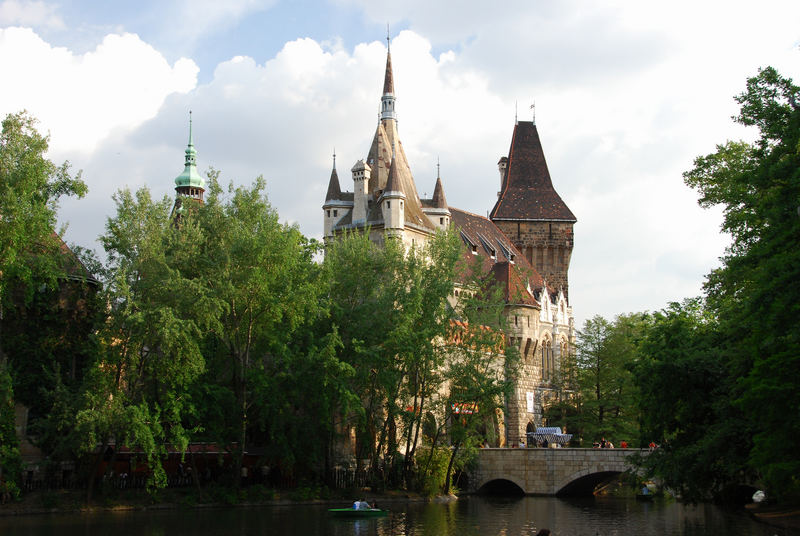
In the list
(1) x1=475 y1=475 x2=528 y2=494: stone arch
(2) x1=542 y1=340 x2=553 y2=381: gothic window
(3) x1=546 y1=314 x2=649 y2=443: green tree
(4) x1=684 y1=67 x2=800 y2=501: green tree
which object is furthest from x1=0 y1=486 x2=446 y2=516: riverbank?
(2) x1=542 y1=340 x2=553 y2=381: gothic window

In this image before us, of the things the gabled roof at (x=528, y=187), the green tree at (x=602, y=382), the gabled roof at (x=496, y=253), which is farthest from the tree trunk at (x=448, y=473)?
the gabled roof at (x=528, y=187)

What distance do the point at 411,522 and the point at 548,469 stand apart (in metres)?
16.6

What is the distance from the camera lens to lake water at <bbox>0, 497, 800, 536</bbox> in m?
27.9

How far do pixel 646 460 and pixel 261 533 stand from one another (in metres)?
13.4

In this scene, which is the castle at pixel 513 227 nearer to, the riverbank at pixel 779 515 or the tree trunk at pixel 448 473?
the tree trunk at pixel 448 473

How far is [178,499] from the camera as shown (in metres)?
36.0

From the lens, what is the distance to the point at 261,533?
27203 mm

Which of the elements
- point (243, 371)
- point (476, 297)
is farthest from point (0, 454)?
point (476, 297)

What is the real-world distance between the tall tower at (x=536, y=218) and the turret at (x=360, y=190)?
22.8 metres

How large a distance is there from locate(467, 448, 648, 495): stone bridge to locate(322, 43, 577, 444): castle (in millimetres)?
7064

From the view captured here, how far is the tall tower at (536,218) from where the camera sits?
3334 inches

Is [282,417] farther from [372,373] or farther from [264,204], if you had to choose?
[264,204]

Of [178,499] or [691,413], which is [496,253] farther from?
[691,413]

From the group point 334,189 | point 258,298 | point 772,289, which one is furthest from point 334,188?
point 772,289
